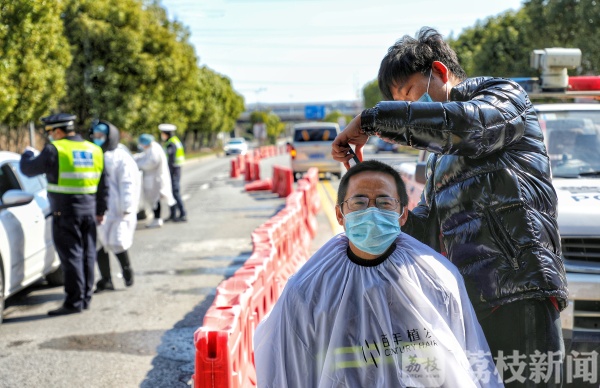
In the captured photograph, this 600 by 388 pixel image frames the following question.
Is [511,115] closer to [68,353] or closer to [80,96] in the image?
[68,353]

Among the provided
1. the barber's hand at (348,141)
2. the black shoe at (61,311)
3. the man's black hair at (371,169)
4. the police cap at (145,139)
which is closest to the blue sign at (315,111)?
the police cap at (145,139)

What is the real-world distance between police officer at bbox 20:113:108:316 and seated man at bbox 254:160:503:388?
5.59 meters

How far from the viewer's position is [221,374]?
4242 mm

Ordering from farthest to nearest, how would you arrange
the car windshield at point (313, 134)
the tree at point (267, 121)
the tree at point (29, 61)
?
1. the tree at point (267, 121)
2. the car windshield at point (313, 134)
3. the tree at point (29, 61)

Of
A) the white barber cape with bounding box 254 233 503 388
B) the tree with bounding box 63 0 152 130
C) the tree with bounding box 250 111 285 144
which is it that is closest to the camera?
the white barber cape with bounding box 254 233 503 388

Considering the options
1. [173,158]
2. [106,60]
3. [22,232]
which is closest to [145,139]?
[173,158]

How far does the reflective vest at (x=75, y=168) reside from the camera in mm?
8016

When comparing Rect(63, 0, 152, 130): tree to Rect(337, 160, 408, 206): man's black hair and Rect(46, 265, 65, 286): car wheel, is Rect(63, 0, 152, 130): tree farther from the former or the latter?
Rect(337, 160, 408, 206): man's black hair

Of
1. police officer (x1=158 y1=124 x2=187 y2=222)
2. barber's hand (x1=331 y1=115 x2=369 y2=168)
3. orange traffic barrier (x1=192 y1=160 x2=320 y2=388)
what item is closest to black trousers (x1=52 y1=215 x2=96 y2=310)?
orange traffic barrier (x1=192 y1=160 x2=320 y2=388)

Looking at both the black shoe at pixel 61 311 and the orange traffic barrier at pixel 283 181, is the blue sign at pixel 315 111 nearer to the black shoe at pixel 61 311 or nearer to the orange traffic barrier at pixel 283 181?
the orange traffic barrier at pixel 283 181

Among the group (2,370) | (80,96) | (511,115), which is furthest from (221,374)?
(80,96)

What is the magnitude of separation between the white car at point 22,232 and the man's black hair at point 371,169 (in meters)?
5.20

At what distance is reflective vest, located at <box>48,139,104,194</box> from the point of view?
26.3 feet

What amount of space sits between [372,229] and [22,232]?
5955 millimetres
